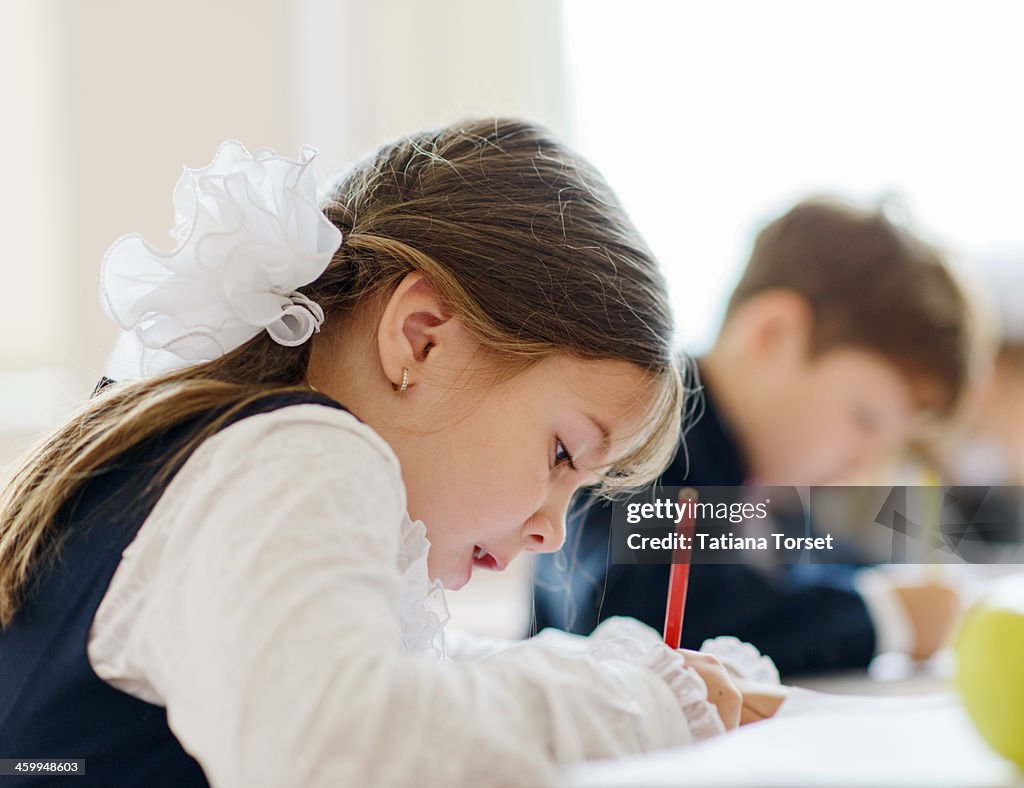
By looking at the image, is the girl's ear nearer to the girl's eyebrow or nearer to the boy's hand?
the girl's eyebrow

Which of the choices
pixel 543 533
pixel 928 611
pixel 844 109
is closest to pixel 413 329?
pixel 543 533

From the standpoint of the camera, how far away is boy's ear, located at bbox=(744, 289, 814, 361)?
1.15 meters

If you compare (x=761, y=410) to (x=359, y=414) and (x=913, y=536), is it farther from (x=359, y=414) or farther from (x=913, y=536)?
(x=359, y=414)

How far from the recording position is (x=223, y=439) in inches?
18.1

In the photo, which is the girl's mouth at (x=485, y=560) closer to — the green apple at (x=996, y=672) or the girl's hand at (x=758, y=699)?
the girl's hand at (x=758, y=699)

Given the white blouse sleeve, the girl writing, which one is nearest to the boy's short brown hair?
the girl writing

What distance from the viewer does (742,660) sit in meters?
0.62

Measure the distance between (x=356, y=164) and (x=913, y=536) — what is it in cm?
50

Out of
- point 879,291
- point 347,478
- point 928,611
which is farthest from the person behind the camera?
point 879,291

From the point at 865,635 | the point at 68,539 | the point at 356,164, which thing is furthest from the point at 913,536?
the point at 68,539

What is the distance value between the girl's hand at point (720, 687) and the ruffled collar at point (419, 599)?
141 mm

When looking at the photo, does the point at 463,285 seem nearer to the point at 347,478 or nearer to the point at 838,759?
the point at 347,478

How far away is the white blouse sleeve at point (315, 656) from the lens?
1.21ft

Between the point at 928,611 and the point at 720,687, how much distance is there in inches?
19.1
